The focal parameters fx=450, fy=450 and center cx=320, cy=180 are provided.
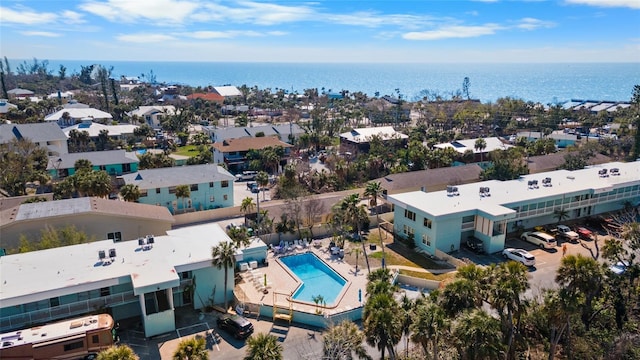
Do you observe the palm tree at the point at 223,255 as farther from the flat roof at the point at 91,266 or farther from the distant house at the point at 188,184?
the distant house at the point at 188,184

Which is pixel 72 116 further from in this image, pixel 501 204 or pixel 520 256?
pixel 520 256

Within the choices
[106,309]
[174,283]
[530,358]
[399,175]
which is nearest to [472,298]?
[530,358]

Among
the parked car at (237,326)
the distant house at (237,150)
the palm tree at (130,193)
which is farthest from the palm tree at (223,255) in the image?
the distant house at (237,150)

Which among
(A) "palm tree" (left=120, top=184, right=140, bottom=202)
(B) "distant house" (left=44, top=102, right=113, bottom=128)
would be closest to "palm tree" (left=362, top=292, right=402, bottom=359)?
(A) "palm tree" (left=120, top=184, right=140, bottom=202)

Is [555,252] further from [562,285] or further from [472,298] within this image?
[472,298]

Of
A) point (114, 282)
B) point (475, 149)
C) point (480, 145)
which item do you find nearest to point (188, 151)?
point (475, 149)
